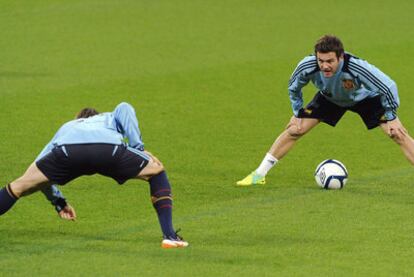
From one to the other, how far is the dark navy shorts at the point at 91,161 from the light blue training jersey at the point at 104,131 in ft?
0.19

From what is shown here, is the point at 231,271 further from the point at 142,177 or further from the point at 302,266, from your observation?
the point at 142,177

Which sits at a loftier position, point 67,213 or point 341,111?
point 341,111

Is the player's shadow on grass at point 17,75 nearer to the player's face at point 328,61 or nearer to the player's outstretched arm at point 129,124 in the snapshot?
the player's face at point 328,61

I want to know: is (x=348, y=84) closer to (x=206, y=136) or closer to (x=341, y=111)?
(x=341, y=111)

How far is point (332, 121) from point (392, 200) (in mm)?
1290

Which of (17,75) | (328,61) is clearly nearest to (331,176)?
(328,61)

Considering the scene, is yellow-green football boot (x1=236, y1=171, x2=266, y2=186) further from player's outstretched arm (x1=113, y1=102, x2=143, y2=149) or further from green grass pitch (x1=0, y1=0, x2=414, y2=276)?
player's outstretched arm (x1=113, y1=102, x2=143, y2=149)

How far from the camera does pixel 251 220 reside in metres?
12.5

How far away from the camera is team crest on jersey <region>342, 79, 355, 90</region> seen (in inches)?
527

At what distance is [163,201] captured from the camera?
1098 centimetres

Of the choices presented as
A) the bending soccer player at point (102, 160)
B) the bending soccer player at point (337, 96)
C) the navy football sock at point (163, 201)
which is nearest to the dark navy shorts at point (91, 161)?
the bending soccer player at point (102, 160)

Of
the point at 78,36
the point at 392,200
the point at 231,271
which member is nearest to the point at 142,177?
the point at 231,271

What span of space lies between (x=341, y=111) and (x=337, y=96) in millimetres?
504

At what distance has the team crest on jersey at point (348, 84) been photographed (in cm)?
1339
